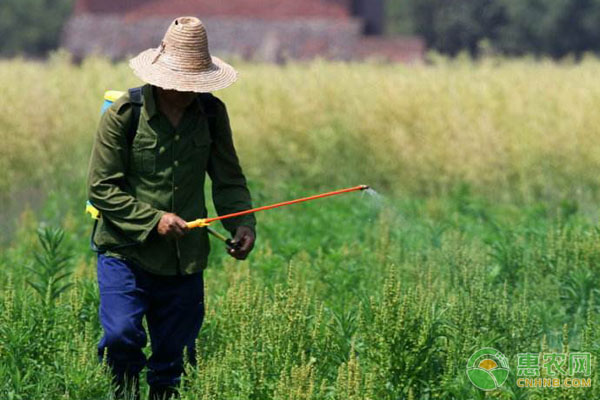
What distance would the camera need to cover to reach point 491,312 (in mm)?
5152

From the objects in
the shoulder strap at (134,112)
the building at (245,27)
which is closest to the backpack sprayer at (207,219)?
the shoulder strap at (134,112)

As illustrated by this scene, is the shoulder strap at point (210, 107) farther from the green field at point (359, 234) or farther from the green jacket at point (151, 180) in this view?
the green field at point (359, 234)

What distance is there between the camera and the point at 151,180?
475 centimetres

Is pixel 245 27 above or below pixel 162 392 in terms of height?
below

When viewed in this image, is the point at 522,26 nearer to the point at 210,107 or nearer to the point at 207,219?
the point at 210,107

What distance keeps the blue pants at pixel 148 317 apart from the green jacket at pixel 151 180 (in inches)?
3.6

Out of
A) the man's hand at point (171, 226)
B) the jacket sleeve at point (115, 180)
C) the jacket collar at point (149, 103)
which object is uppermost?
the jacket collar at point (149, 103)

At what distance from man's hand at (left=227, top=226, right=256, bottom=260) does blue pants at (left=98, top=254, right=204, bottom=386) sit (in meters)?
0.20

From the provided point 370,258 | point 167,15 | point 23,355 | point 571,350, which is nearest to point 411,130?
point 370,258

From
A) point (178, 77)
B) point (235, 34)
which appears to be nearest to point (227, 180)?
point (178, 77)

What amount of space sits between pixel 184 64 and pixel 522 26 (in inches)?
2171

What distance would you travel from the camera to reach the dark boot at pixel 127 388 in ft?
15.3

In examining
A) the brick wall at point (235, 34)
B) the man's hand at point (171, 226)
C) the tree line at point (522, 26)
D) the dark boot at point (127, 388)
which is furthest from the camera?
the tree line at point (522, 26)

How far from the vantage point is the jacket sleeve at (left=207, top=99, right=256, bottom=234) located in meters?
4.97
